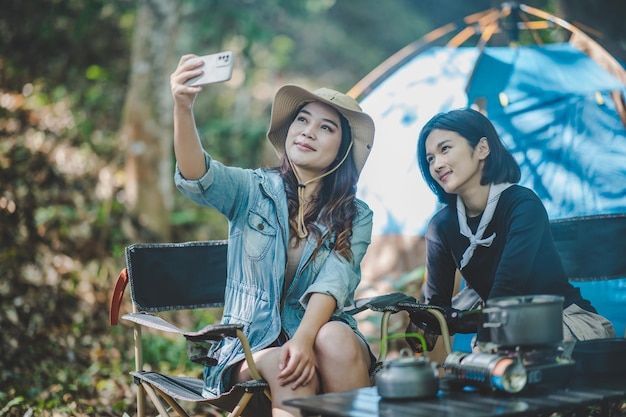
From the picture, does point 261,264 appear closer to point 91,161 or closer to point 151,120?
point 151,120

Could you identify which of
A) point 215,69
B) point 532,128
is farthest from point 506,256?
point 532,128

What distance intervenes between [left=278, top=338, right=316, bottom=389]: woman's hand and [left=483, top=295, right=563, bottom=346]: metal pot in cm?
57

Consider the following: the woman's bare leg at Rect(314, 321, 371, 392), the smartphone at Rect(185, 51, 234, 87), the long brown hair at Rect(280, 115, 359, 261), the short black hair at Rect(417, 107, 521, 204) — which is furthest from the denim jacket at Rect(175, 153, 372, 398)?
the short black hair at Rect(417, 107, 521, 204)

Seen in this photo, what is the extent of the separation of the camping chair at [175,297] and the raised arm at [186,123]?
1.66 ft

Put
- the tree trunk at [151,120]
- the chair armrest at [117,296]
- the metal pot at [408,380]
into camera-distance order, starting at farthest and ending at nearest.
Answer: the tree trunk at [151,120]
the chair armrest at [117,296]
the metal pot at [408,380]

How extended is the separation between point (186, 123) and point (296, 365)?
83 centimetres

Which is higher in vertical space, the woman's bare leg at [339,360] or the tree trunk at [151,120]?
the tree trunk at [151,120]

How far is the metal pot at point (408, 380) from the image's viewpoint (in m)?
1.88

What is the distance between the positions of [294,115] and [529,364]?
4.43 feet

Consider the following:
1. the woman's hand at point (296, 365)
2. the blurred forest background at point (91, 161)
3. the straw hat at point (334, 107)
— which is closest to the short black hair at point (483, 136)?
the straw hat at point (334, 107)

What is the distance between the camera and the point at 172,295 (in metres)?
2.99

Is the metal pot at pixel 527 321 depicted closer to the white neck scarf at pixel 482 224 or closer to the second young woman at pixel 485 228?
the second young woman at pixel 485 228

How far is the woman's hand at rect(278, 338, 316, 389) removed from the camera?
2.24 m

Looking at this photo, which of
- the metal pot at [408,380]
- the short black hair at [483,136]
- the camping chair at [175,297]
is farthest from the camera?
the short black hair at [483,136]
